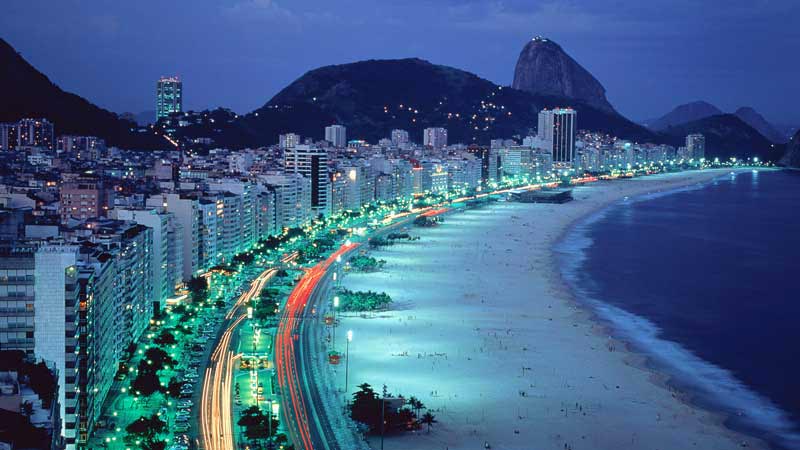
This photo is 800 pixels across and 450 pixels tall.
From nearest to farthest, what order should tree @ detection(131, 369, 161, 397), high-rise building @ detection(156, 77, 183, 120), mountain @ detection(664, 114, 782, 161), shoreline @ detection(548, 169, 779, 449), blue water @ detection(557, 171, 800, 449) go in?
1. tree @ detection(131, 369, 161, 397)
2. shoreline @ detection(548, 169, 779, 449)
3. blue water @ detection(557, 171, 800, 449)
4. high-rise building @ detection(156, 77, 183, 120)
5. mountain @ detection(664, 114, 782, 161)

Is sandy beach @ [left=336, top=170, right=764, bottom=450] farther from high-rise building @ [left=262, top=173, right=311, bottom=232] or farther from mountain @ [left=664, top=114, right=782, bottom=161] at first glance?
mountain @ [left=664, top=114, right=782, bottom=161]

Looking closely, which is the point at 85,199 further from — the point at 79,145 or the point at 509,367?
the point at 79,145

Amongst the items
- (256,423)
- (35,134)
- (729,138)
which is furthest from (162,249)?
(729,138)

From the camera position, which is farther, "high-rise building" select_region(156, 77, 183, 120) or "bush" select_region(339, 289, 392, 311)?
"high-rise building" select_region(156, 77, 183, 120)

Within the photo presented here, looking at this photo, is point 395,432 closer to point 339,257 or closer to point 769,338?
point 769,338

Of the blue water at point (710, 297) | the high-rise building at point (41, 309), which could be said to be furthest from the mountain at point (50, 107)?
the high-rise building at point (41, 309)

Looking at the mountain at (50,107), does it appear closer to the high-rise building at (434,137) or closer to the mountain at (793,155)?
the high-rise building at (434,137)

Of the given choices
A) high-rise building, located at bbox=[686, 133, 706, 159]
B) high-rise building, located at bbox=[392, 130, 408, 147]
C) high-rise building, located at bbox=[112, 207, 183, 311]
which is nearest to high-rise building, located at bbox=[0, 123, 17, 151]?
high-rise building, located at bbox=[112, 207, 183, 311]
